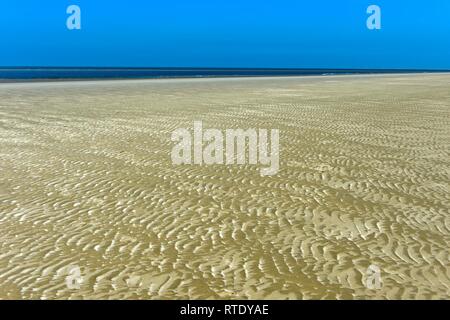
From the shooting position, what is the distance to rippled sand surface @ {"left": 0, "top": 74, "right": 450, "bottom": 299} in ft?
14.4

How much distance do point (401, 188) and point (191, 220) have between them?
11.6ft

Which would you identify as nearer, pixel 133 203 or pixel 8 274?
pixel 8 274

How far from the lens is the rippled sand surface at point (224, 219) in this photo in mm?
4402

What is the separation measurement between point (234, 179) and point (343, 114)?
10330 mm

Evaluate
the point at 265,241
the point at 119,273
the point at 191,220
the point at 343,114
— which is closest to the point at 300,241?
the point at 265,241

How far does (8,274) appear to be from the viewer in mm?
4559

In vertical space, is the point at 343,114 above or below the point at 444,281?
above

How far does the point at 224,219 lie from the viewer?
20.5 ft

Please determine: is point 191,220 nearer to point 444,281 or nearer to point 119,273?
point 119,273

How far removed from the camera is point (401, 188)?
7582mm

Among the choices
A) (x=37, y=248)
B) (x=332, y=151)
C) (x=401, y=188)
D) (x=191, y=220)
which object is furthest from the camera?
(x=332, y=151)
